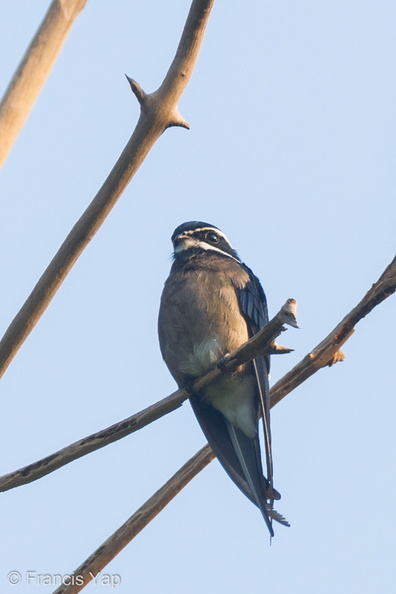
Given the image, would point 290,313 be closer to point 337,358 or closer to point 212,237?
point 337,358

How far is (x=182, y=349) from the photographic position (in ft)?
23.8

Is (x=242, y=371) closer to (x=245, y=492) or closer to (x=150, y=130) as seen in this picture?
(x=245, y=492)

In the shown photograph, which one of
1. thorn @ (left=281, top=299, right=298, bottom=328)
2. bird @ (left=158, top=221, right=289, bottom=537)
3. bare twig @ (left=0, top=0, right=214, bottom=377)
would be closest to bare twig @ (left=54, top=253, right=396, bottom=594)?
thorn @ (left=281, top=299, right=298, bottom=328)

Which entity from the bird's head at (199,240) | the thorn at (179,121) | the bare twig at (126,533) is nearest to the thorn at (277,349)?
the bare twig at (126,533)

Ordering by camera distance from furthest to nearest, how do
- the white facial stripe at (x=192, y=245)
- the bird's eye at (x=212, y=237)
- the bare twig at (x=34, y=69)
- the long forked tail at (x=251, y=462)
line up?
the bird's eye at (x=212, y=237), the white facial stripe at (x=192, y=245), the long forked tail at (x=251, y=462), the bare twig at (x=34, y=69)

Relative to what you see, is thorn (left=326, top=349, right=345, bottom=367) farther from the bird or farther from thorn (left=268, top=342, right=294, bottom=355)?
the bird

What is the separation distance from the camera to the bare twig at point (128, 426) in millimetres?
4484

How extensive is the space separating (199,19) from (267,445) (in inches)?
141

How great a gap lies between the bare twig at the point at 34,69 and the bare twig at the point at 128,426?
1887 millimetres

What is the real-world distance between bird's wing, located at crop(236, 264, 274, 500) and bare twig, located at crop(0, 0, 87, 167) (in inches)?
151

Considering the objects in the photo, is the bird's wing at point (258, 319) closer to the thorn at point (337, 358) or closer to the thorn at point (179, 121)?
the thorn at point (337, 358)

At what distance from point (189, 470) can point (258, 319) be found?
2618 mm

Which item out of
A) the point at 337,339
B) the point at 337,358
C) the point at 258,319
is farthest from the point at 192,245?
the point at 337,339

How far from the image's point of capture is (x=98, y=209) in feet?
12.6
